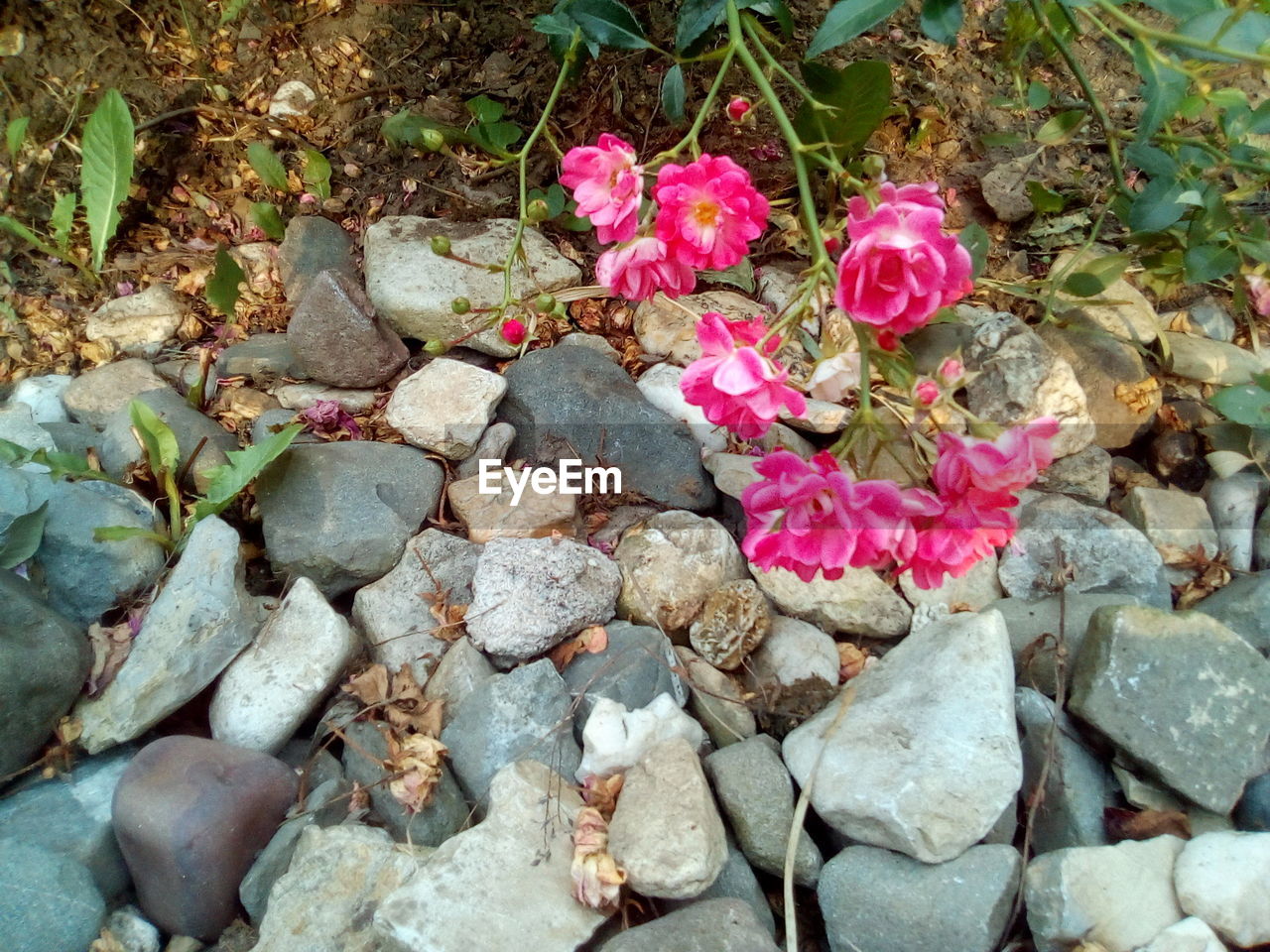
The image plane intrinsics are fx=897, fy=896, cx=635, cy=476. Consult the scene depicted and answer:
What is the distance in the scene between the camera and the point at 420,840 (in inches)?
56.3

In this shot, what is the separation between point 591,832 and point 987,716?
62cm

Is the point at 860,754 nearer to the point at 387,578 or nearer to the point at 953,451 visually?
the point at 953,451

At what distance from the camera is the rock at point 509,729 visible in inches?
58.7

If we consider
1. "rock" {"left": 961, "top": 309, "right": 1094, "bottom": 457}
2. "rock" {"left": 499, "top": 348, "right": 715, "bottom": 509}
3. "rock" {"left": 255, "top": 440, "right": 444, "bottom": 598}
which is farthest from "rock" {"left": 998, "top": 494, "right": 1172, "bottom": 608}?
"rock" {"left": 255, "top": 440, "right": 444, "bottom": 598}

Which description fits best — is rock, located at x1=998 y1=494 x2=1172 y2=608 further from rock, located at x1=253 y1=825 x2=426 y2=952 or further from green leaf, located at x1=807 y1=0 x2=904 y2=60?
rock, located at x1=253 y1=825 x2=426 y2=952

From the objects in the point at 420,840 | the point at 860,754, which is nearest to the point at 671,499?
the point at 860,754

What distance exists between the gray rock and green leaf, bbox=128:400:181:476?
35 cm

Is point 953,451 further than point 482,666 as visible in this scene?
No

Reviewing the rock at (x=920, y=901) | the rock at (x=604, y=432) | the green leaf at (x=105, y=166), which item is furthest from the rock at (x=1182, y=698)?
the green leaf at (x=105, y=166)

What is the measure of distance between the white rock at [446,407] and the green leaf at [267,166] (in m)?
0.80

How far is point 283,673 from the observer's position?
157 cm

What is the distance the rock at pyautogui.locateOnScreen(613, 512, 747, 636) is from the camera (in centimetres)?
171

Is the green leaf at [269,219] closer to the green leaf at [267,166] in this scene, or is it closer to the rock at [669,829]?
the green leaf at [267,166]

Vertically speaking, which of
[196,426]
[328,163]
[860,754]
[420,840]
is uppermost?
[328,163]
